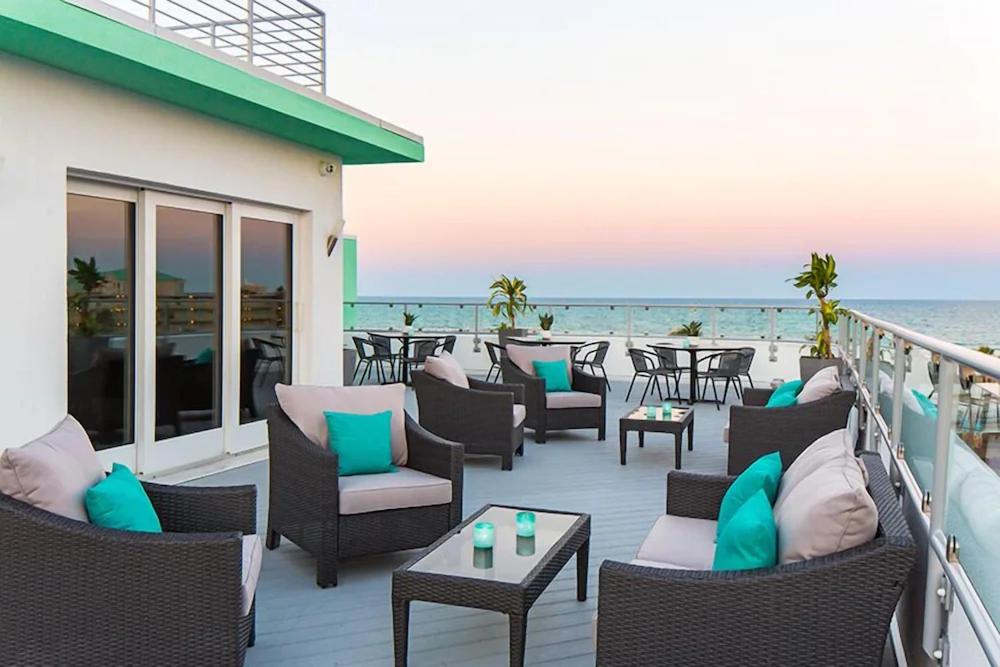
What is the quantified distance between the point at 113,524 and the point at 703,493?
2336mm

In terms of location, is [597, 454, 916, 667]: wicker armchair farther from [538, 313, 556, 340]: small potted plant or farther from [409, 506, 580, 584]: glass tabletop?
[538, 313, 556, 340]: small potted plant

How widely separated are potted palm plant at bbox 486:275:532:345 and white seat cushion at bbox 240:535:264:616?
31.3 ft

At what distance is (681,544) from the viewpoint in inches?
125

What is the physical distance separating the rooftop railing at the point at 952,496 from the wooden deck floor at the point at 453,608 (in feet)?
4.13

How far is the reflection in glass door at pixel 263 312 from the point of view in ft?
22.7

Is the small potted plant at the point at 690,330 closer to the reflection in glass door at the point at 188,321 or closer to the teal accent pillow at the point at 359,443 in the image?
the reflection in glass door at the point at 188,321

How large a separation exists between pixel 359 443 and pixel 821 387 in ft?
9.72

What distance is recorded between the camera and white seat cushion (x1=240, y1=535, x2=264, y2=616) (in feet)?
8.95

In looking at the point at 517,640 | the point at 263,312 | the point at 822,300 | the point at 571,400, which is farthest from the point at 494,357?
the point at 517,640

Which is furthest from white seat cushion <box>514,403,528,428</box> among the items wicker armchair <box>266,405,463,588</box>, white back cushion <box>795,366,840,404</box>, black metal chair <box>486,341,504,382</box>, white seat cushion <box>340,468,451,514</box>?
black metal chair <box>486,341,504,382</box>

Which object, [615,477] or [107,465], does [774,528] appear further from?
[107,465]

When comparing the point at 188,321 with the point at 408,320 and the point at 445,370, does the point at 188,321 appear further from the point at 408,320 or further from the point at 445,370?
the point at 408,320

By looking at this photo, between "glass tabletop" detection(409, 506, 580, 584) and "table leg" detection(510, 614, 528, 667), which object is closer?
"table leg" detection(510, 614, 528, 667)

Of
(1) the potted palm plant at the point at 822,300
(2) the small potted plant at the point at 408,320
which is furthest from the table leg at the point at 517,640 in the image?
(2) the small potted plant at the point at 408,320
